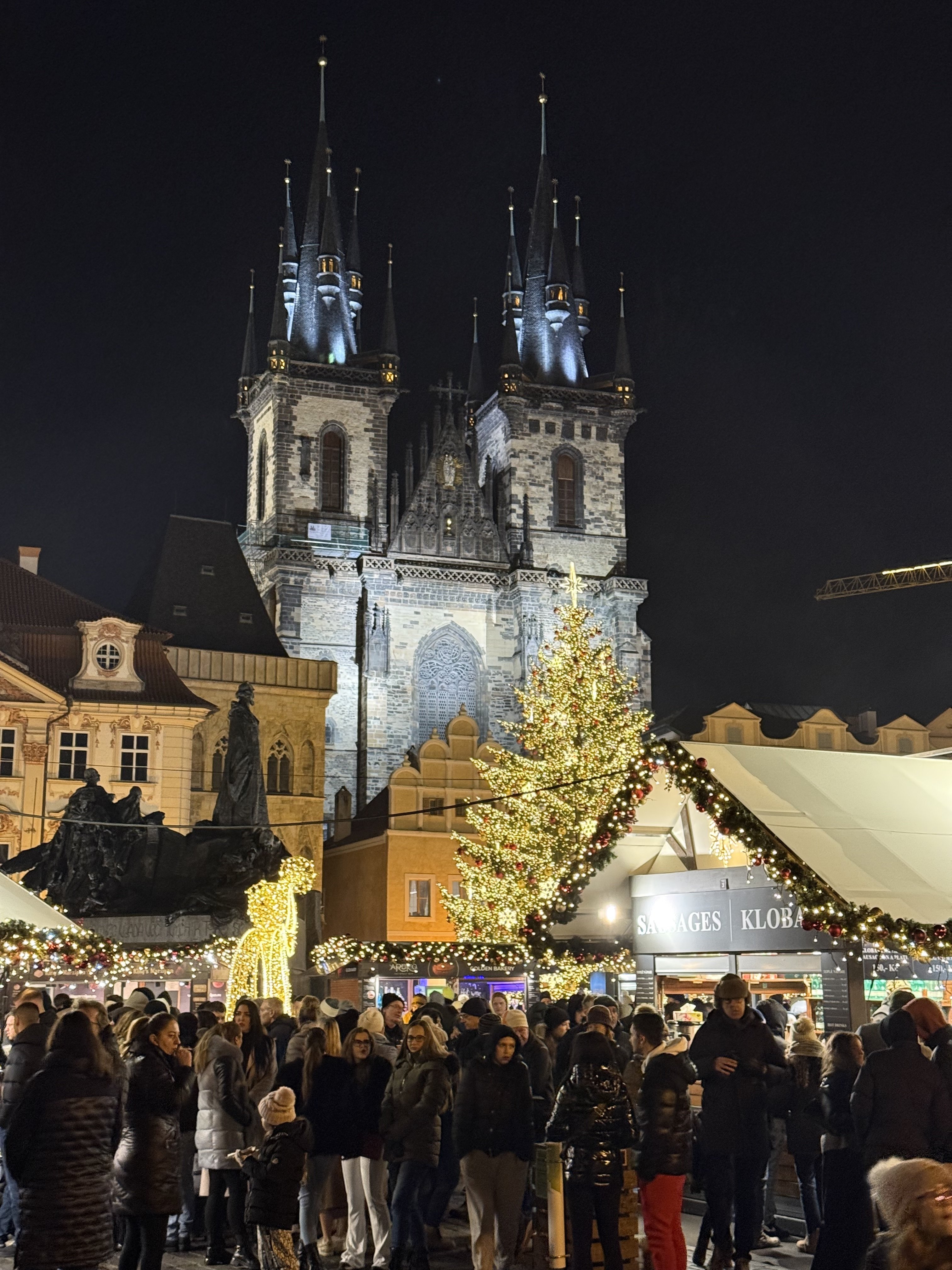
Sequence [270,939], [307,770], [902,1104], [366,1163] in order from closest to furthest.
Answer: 1. [902,1104]
2. [366,1163]
3. [270,939]
4. [307,770]

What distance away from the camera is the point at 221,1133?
891 centimetres

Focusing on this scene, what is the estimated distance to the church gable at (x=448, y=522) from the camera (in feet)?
172

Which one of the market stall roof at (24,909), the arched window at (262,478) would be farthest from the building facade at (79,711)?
the market stall roof at (24,909)

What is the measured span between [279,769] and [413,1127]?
32503 mm

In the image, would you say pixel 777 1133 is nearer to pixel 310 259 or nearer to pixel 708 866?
pixel 708 866

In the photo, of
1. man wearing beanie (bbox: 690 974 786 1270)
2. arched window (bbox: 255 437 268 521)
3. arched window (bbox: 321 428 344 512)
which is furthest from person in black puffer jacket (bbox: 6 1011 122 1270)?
arched window (bbox: 255 437 268 521)

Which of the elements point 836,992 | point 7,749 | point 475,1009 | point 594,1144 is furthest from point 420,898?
point 594,1144

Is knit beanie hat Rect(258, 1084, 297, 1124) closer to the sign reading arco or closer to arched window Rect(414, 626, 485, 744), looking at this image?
the sign reading arco

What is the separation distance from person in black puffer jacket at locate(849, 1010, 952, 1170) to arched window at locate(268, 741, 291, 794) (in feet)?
111

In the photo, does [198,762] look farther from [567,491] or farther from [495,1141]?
[495,1141]

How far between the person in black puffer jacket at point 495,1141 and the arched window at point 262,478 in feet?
153

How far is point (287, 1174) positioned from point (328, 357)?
1930 inches

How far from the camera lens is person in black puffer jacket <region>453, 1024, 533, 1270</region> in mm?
8102

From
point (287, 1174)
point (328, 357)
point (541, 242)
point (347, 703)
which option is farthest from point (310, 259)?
point (287, 1174)
